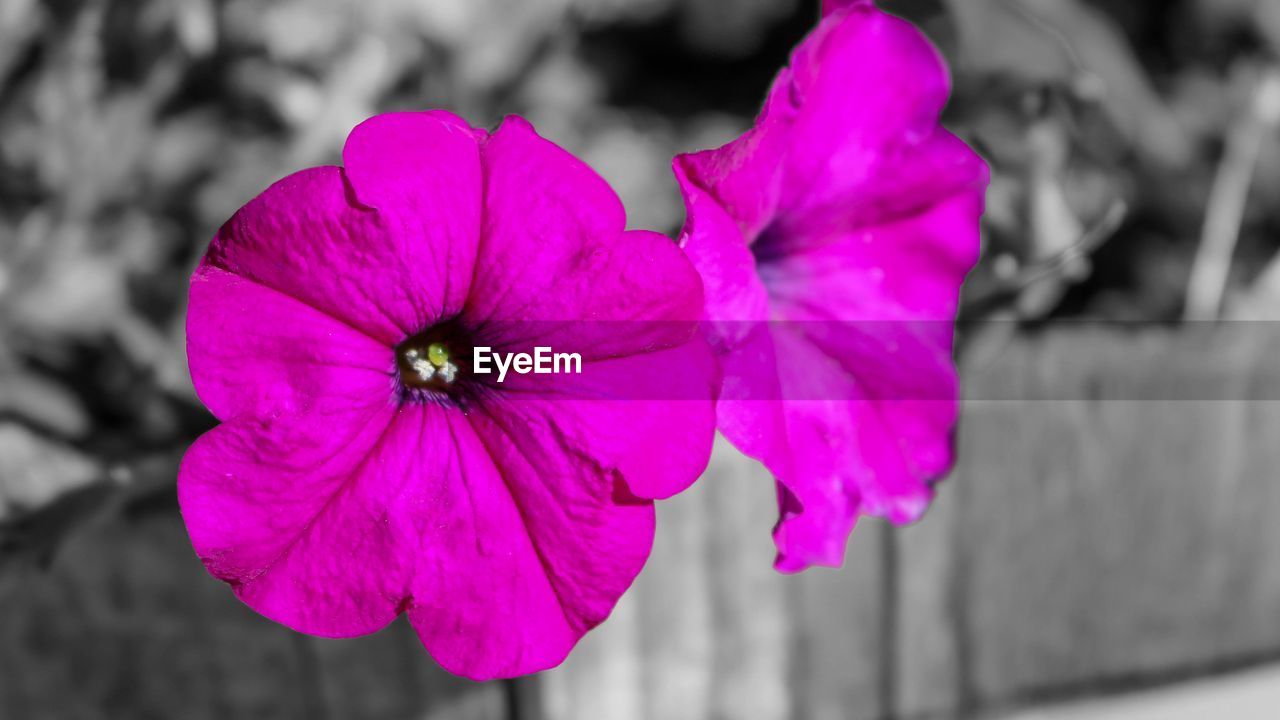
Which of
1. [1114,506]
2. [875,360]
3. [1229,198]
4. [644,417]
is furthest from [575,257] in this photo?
[1229,198]

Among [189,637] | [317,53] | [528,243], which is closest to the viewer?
[528,243]

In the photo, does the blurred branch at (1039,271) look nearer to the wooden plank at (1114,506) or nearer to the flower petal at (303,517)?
the wooden plank at (1114,506)

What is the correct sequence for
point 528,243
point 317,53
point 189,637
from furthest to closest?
1. point 317,53
2. point 189,637
3. point 528,243

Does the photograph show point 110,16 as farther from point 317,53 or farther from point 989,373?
point 989,373

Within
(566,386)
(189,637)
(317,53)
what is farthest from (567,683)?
(317,53)

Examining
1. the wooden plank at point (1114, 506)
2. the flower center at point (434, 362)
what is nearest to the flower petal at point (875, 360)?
the flower center at point (434, 362)
